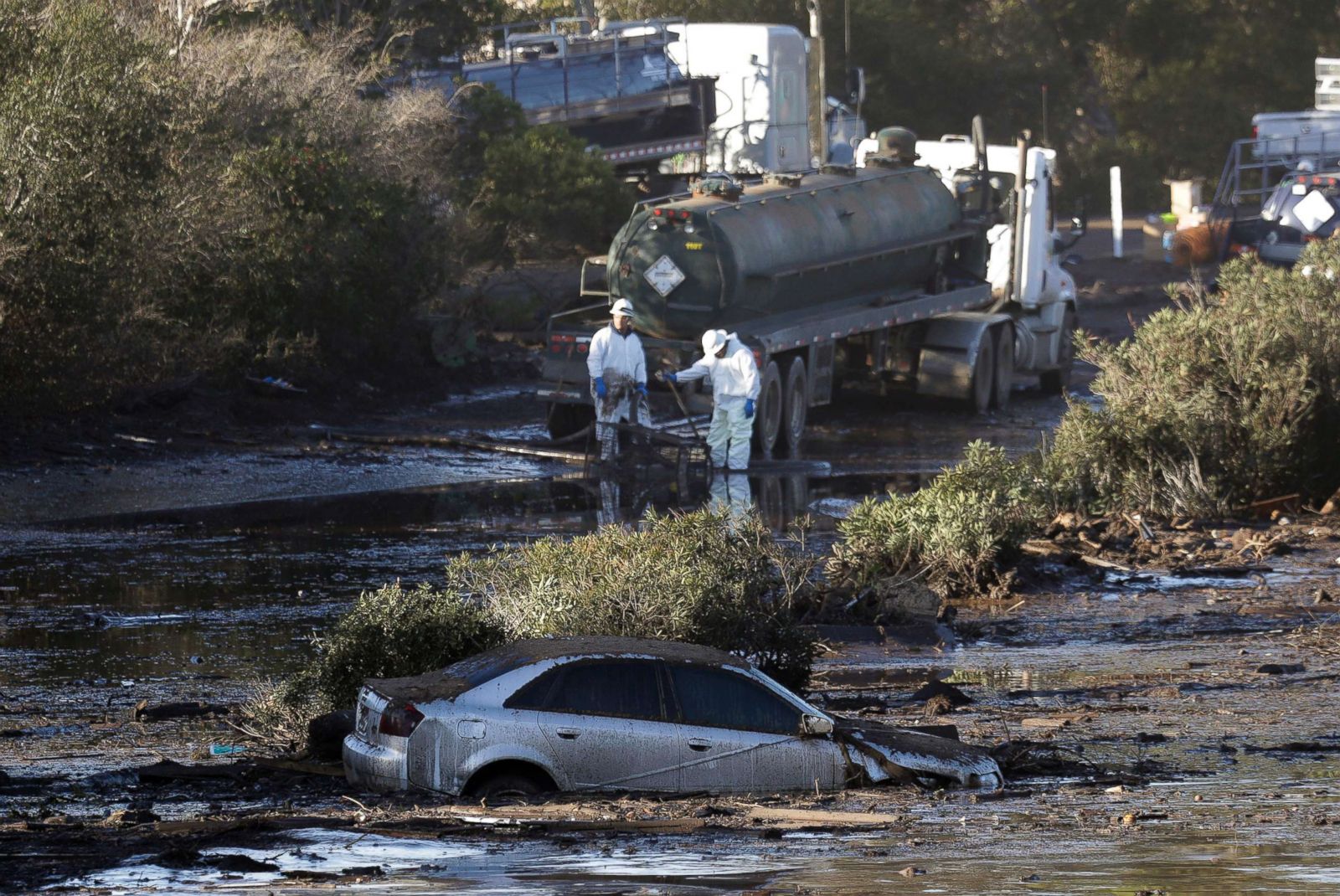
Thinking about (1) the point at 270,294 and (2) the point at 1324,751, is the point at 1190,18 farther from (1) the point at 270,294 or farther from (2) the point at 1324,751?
(2) the point at 1324,751

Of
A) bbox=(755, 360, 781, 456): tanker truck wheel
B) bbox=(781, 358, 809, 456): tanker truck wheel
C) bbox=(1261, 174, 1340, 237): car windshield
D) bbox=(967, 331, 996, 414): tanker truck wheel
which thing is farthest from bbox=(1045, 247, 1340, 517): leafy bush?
bbox=(1261, 174, 1340, 237): car windshield

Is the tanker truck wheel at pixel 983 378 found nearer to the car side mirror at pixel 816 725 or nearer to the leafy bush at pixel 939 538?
the leafy bush at pixel 939 538

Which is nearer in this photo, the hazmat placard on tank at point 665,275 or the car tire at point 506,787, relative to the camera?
the car tire at point 506,787

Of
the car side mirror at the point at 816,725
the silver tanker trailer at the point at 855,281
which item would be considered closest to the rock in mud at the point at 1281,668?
the car side mirror at the point at 816,725

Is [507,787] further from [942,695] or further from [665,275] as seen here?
[665,275]

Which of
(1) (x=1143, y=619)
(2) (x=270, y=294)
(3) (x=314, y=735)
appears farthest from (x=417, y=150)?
(3) (x=314, y=735)

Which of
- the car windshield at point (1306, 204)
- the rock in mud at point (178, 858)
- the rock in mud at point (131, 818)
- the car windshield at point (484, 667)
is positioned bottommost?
the rock in mud at point (131, 818)

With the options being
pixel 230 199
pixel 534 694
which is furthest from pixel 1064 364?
pixel 534 694

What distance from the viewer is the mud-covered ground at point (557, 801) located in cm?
730

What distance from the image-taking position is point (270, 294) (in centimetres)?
2412

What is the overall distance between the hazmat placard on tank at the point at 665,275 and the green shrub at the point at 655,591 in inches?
416

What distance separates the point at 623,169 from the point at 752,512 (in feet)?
72.9

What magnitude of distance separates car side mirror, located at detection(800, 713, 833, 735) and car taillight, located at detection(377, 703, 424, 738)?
1.80 m

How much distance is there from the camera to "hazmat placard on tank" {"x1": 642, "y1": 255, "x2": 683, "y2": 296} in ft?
73.6
